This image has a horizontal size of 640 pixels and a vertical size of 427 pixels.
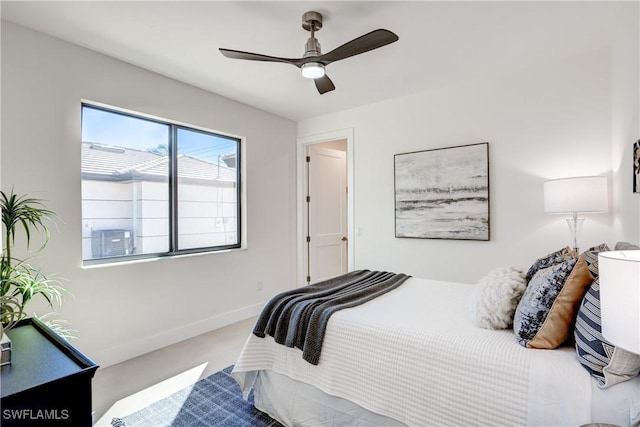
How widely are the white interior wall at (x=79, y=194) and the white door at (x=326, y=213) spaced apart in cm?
77

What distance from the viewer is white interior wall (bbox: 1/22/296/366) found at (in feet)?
7.61

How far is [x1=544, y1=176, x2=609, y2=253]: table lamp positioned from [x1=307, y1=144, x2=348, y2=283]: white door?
2.96 metres

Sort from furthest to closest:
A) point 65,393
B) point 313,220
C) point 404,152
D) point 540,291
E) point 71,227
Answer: point 313,220, point 404,152, point 71,227, point 540,291, point 65,393

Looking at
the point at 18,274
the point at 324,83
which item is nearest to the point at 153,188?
the point at 18,274

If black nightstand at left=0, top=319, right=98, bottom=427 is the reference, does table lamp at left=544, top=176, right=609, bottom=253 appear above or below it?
above

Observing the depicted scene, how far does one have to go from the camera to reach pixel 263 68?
295 centimetres

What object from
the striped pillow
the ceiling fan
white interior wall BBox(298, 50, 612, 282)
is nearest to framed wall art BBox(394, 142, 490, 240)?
white interior wall BBox(298, 50, 612, 282)

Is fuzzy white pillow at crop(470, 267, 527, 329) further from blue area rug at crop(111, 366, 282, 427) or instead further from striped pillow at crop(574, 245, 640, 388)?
blue area rug at crop(111, 366, 282, 427)

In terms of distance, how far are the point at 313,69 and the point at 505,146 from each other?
6.87ft

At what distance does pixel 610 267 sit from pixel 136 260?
3.25m

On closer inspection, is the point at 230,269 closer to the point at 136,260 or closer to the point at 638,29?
the point at 136,260

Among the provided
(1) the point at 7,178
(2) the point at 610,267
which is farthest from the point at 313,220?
(2) the point at 610,267

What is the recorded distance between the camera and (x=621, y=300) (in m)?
0.87

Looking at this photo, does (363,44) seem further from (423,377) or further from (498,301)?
(423,377)
